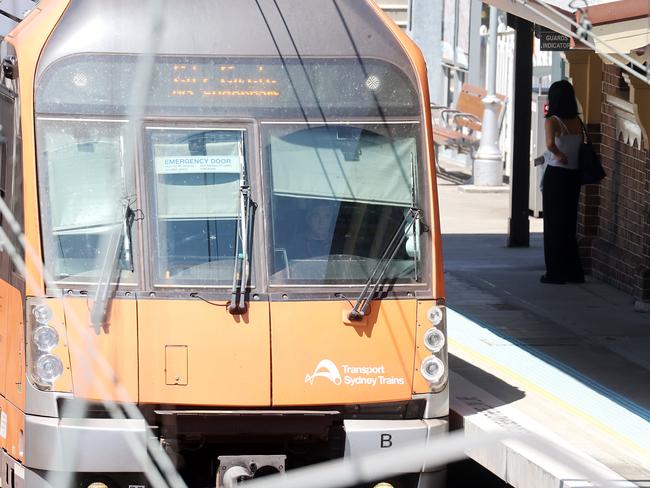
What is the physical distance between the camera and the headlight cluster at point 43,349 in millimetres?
7086

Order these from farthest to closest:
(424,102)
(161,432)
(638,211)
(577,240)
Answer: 1. (577,240)
2. (638,211)
3. (424,102)
4. (161,432)

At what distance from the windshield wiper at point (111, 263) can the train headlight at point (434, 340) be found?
1646 mm

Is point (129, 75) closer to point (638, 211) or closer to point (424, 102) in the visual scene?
point (424, 102)

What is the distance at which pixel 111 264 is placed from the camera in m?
7.31

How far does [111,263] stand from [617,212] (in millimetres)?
8281

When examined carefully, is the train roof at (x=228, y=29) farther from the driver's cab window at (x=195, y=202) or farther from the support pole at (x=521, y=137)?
the support pole at (x=521, y=137)

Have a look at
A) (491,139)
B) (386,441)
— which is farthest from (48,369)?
(491,139)

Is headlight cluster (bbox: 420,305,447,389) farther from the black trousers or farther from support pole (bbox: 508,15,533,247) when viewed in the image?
support pole (bbox: 508,15,533,247)

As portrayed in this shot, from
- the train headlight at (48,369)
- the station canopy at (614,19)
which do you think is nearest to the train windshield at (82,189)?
the train headlight at (48,369)

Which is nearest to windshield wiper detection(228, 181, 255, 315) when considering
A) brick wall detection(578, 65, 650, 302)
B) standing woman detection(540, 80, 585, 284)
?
brick wall detection(578, 65, 650, 302)

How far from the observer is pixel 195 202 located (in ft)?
24.5

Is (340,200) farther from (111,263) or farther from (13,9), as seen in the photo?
(13,9)

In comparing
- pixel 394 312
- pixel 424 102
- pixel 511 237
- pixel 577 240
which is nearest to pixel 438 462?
pixel 394 312

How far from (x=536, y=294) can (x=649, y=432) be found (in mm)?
5377
